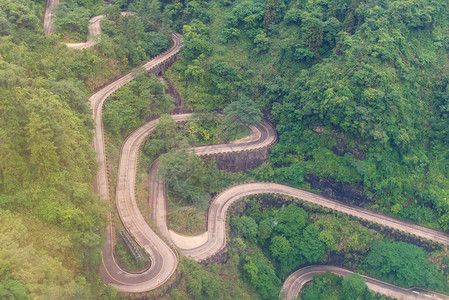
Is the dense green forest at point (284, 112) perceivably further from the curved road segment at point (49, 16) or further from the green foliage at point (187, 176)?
the curved road segment at point (49, 16)

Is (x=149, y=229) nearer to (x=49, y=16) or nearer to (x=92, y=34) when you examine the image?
(x=92, y=34)

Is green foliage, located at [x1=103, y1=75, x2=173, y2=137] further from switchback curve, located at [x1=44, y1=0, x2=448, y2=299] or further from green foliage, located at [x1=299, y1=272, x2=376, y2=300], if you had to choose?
green foliage, located at [x1=299, y1=272, x2=376, y2=300]

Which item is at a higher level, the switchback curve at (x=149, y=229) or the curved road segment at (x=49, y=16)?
the curved road segment at (x=49, y=16)

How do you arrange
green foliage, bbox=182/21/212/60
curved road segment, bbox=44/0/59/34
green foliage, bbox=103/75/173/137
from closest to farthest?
green foliage, bbox=103/75/173/137
curved road segment, bbox=44/0/59/34
green foliage, bbox=182/21/212/60

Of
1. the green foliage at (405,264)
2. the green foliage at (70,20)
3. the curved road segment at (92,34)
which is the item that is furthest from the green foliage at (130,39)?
the green foliage at (405,264)

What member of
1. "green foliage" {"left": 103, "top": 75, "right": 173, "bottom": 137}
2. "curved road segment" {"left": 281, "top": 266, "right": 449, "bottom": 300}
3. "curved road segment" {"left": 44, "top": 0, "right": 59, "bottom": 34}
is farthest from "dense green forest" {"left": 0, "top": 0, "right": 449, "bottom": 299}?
"curved road segment" {"left": 44, "top": 0, "right": 59, "bottom": 34}

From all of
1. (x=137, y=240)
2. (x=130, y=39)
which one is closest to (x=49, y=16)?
(x=130, y=39)
